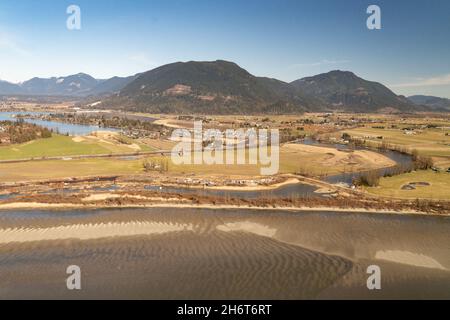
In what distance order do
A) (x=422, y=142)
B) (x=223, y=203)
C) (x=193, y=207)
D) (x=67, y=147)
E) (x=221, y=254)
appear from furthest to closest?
(x=422, y=142)
(x=67, y=147)
(x=223, y=203)
(x=193, y=207)
(x=221, y=254)

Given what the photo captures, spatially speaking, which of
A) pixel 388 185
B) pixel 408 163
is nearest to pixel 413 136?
pixel 408 163

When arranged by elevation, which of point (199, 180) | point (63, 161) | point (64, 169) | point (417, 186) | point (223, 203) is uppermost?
point (63, 161)

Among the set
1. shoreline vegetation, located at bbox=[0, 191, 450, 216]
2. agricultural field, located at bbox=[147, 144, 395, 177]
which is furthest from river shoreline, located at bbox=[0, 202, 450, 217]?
agricultural field, located at bbox=[147, 144, 395, 177]

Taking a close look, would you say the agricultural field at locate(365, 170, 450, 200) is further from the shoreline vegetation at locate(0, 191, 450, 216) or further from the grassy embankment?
the grassy embankment

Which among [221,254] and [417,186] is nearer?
[221,254]

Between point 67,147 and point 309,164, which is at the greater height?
point 67,147

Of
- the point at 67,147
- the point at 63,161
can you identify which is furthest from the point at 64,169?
the point at 67,147

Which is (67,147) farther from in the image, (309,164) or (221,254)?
(221,254)

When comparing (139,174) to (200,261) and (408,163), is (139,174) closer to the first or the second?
(200,261)

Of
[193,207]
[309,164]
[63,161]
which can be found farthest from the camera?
[309,164]
